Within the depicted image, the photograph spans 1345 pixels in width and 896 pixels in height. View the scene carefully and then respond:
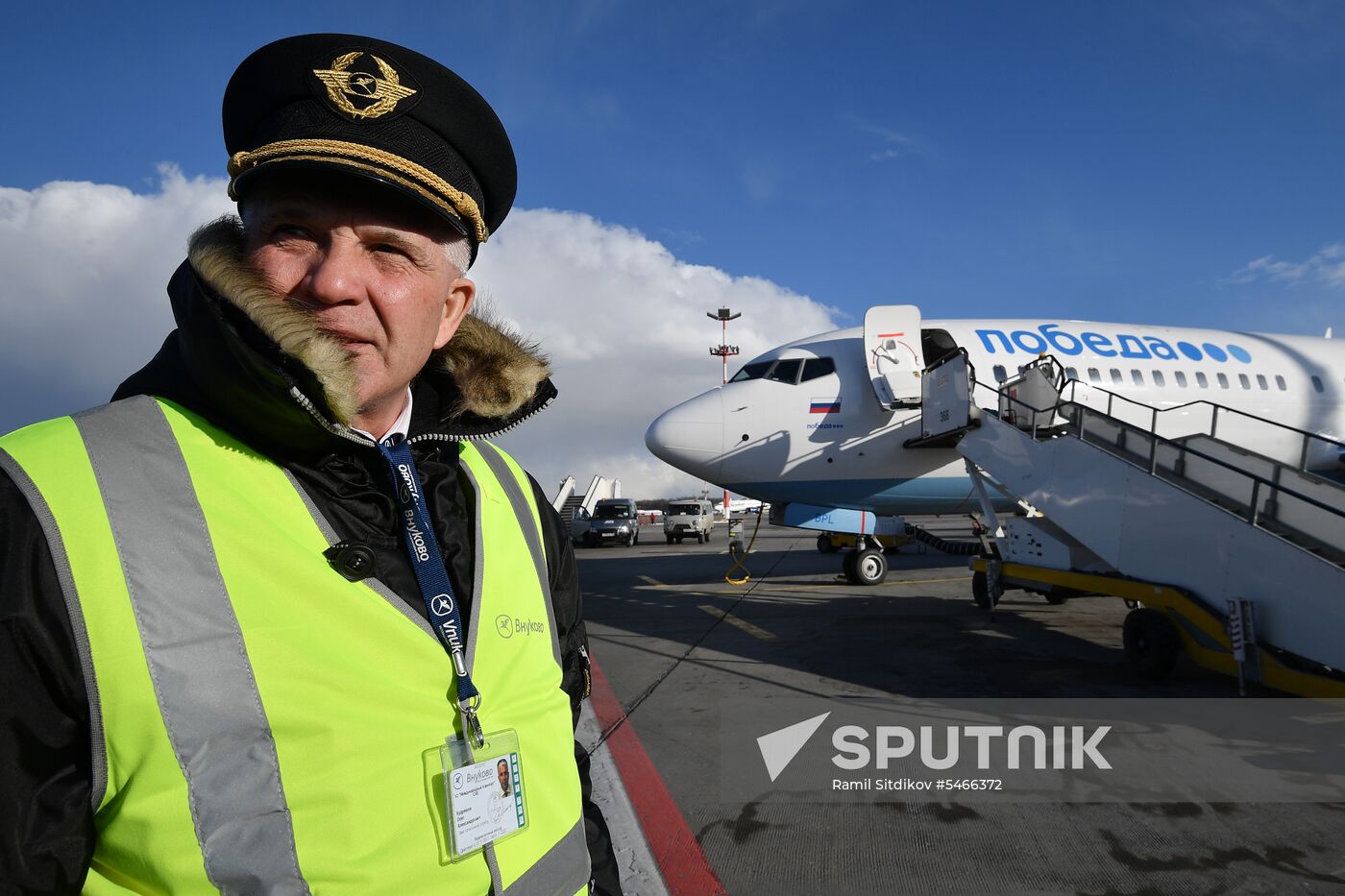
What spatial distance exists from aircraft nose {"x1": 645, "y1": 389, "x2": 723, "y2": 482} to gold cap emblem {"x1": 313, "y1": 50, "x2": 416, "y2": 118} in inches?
386

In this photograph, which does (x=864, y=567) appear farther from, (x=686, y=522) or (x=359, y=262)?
(x=686, y=522)

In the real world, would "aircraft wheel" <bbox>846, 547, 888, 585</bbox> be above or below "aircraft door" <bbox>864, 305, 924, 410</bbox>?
below

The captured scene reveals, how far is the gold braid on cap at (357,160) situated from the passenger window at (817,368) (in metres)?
10.4

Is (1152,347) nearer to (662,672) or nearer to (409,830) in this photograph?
(662,672)

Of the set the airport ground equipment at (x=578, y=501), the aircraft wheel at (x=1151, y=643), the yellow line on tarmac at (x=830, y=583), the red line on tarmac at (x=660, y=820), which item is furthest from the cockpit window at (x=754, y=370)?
the airport ground equipment at (x=578, y=501)

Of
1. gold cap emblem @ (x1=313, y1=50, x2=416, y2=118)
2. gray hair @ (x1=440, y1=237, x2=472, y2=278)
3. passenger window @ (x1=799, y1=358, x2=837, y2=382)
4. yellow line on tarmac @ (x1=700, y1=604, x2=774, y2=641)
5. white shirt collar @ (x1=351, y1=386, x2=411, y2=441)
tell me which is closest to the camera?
gold cap emblem @ (x1=313, y1=50, x2=416, y2=118)

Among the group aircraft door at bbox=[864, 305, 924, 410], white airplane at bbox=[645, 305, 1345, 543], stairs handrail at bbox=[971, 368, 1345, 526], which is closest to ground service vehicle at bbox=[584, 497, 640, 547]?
white airplane at bbox=[645, 305, 1345, 543]

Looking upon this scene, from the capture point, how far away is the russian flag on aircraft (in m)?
11.0

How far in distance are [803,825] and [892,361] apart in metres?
8.44

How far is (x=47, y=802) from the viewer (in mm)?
817

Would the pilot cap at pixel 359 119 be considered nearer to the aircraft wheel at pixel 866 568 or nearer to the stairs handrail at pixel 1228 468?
the stairs handrail at pixel 1228 468

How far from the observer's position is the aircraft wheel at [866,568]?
41.8 ft

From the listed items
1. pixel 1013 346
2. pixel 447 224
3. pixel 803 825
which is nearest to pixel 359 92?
pixel 447 224

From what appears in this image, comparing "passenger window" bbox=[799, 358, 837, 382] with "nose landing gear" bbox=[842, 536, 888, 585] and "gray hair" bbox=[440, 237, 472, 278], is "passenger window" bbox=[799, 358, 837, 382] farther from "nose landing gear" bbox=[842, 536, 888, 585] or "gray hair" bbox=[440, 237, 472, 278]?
"gray hair" bbox=[440, 237, 472, 278]
